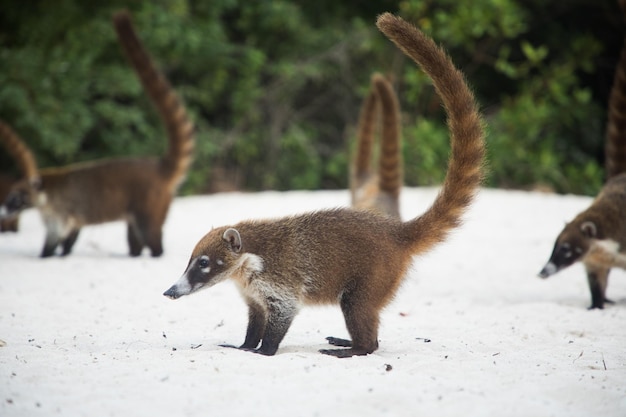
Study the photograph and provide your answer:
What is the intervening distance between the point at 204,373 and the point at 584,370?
182 centimetres

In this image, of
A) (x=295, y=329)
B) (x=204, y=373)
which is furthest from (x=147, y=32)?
(x=204, y=373)

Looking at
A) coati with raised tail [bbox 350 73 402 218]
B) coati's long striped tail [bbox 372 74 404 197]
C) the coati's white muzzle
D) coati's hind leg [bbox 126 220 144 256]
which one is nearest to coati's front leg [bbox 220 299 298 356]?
the coati's white muzzle

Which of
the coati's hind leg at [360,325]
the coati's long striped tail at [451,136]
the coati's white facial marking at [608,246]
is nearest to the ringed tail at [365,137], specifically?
the coati's white facial marking at [608,246]

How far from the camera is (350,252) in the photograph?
13.0 ft

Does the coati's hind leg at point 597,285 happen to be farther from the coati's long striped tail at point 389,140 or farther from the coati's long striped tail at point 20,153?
the coati's long striped tail at point 20,153

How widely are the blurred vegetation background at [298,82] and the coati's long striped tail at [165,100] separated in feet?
11.2

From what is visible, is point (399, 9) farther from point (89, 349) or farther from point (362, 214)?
point (89, 349)

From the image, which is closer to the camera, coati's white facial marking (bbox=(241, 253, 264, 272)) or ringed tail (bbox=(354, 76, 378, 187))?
coati's white facial marking (bbox=(241, 253, 264, 272))

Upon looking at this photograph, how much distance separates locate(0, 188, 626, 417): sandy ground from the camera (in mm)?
2992

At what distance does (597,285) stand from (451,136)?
7.02 feet

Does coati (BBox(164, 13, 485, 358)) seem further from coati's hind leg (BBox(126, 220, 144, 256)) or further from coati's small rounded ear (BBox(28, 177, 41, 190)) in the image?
coati's small rounded ear (BBox(28, 177, 41, 190))

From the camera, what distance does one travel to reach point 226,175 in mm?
14305

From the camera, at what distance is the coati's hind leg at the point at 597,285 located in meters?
5.37

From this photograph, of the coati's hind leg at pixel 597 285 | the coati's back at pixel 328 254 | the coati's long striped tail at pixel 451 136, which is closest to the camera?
the coati's long striped tail at pixel 451 136
